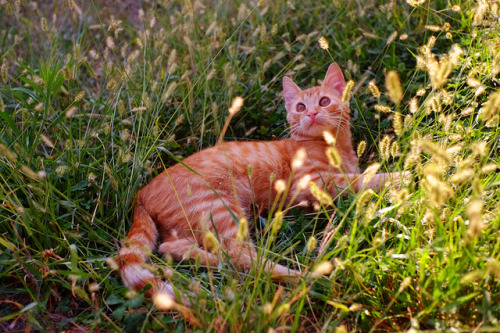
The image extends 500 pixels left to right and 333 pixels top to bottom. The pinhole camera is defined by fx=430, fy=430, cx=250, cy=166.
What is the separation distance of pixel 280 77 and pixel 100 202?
226 cm

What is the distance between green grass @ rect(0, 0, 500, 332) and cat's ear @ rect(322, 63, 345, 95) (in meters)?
0.26

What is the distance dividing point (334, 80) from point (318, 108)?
0.37m

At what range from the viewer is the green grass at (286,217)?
5.75 ft

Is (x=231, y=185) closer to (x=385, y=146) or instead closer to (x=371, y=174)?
(x=385, y=146)

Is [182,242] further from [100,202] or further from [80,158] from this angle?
[80,158]

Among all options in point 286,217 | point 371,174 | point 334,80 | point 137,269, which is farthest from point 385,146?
point 334,80

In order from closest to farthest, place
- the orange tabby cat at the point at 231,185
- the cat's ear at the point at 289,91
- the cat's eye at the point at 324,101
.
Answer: the orange tabby cat at the point at 231,185
the cat's eye at the point at 324,101
the cat's ear at the point at 289,91

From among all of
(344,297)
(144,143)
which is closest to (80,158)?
(144,143)

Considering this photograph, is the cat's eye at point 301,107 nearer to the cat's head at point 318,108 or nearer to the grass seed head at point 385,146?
the cat's head at point 318,108

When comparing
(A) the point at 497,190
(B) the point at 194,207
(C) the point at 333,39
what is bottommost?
(B) the point at 194,207

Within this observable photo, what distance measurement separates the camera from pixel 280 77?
13.6 ft

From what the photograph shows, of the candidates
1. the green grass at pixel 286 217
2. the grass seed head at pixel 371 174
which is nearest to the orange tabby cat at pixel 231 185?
the green grass at pixel 286 217

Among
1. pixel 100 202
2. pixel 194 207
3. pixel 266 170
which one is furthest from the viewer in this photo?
pixel 266 170

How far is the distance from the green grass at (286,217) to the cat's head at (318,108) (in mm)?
282
